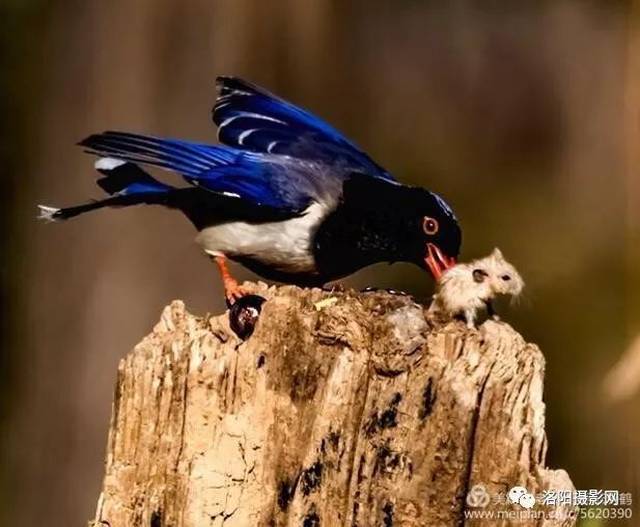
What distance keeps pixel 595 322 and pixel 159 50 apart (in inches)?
28.9

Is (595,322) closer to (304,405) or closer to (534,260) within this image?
(534,260)

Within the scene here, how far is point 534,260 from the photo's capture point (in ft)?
5.32

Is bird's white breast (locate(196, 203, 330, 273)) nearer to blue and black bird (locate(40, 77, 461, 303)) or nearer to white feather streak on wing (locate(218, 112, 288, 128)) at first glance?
blue and black bird (locate(40, 77, 461, 303))

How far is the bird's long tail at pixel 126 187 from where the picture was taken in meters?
1.38

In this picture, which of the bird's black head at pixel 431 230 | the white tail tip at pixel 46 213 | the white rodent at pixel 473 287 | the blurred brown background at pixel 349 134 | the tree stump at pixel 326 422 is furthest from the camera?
the blurred brown background at pixel 349 134

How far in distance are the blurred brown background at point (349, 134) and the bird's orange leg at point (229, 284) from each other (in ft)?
0.86

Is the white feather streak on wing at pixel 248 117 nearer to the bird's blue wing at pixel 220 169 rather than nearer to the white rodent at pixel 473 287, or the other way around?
the bird's blue wing at pixel 220 169

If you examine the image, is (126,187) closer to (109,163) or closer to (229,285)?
(109,163)

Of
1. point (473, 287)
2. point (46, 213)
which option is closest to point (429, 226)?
point (473, 287)

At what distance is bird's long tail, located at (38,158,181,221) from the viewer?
138cm

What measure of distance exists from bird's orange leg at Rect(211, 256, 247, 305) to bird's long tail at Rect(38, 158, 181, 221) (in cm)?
10

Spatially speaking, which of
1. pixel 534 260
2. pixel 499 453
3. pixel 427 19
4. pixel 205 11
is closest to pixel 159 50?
pixel 205 11

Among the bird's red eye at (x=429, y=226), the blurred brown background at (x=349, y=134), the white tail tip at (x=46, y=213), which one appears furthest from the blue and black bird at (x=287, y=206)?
the blurred brown background at (x=349, y=134)

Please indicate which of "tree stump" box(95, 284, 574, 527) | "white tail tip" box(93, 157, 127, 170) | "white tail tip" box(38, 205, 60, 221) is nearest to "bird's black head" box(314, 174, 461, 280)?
"tree stump" box(95, 284, 574, 527)
